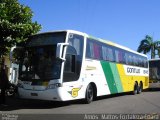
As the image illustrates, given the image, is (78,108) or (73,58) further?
(73,58)

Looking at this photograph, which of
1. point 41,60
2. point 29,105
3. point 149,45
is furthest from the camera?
point 149,45

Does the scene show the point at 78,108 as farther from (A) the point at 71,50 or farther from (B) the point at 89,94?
(A) the point at 71,50

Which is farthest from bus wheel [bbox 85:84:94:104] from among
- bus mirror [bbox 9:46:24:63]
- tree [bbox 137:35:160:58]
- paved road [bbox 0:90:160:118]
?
tree [bbox 137:35:160:58]

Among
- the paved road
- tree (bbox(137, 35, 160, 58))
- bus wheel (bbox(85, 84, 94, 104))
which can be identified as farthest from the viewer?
tree (bbox(137, 35, 160, 58))

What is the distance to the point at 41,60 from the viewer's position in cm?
1503

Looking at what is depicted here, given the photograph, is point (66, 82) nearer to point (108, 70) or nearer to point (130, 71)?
point (108, 70)

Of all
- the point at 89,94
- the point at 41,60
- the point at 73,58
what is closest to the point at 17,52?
the point at 41,60

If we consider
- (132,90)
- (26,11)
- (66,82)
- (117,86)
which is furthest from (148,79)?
(66,82)

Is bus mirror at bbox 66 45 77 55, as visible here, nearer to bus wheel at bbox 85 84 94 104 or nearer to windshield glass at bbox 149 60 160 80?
bus wheel at bbox 85 84 94 104

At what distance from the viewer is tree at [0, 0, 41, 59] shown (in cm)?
1792

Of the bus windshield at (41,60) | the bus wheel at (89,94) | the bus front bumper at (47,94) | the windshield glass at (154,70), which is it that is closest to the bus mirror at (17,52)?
the bus windshield at (41,60)

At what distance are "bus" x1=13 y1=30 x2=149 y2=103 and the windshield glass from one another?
1318 cm

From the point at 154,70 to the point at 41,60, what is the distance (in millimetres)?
18535

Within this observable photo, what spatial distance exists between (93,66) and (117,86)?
3959mm
